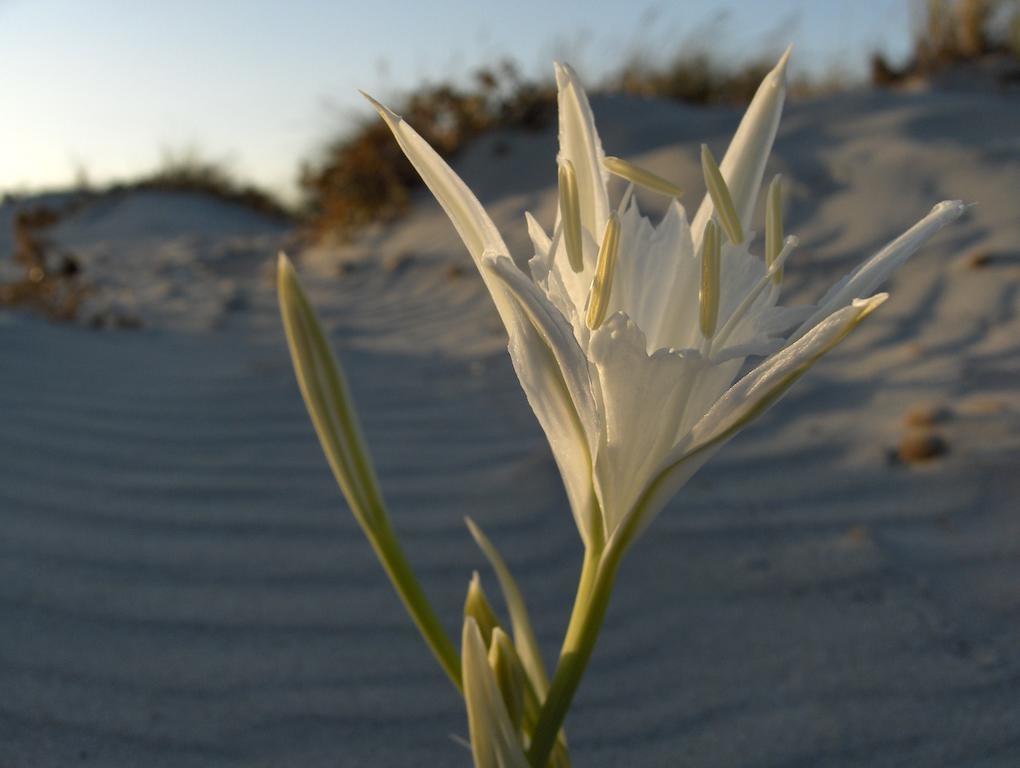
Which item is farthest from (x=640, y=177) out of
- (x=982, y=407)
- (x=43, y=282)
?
(x=43, y=282)

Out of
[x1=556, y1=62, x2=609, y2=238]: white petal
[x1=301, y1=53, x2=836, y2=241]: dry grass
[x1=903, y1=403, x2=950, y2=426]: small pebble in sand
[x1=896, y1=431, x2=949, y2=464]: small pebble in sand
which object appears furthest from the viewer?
[x1=301, y1=53, x2=836, y2=241]: dry grass

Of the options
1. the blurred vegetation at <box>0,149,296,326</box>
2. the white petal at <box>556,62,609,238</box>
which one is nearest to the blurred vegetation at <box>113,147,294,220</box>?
the blurred vegetation at <box>0,149,296,326</box>

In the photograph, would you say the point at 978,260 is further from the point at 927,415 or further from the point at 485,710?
the point at 485,710

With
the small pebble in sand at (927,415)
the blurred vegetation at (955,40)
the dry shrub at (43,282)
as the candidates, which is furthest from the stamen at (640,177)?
the blurred vegetation at (955,40)

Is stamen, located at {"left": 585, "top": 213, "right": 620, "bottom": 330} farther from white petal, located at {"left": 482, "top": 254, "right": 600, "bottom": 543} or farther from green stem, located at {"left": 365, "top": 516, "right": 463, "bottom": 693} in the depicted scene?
green stem, located at {"left": 365, "top": 516, "right": 463, "bottom": 693}

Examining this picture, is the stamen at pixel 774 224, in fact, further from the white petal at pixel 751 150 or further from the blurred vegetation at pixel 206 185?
the blurred vegetation at pixel 206 185

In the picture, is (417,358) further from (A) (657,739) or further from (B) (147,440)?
(A) (657,739)
